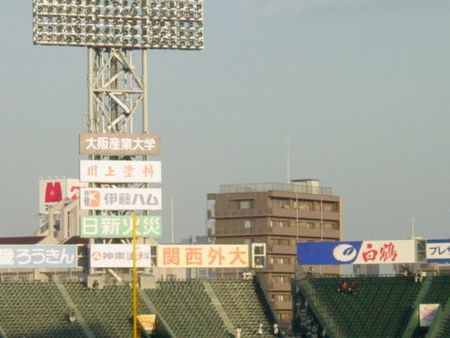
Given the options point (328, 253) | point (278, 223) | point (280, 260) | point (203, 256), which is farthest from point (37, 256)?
point (278, 223)

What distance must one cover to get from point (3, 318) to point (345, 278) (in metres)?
19.0

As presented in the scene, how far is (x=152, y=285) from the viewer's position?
72.8 metres

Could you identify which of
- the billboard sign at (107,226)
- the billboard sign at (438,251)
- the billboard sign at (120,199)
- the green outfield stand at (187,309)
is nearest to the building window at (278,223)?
the green outfield stand at (187,309)

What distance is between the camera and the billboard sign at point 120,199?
69.2 meters

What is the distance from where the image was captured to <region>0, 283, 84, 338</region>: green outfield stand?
6744cm

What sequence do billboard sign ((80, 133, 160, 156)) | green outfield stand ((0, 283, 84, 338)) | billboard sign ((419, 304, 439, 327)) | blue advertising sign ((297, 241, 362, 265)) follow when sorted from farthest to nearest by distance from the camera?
1. blue advertising sign ((297, 241, 362, 265))
2. billboard sign ((419, 304, 439, 327))
3. billboard sign ((80, 133, 160, 156))
4. green outfield stand ((0, 283, 84, 338))

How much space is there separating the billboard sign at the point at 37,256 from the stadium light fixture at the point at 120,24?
413 inches

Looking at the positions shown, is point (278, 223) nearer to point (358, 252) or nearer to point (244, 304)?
point (358, 252)

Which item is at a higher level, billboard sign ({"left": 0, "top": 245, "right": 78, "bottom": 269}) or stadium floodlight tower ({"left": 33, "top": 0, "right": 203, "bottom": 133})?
stadium floodlight tower ({"left": 33, "top": 0, "right": 203, "bottom": 133})

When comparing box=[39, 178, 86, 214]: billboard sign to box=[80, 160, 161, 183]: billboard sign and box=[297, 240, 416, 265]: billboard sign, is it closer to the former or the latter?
box=[297, 240, 416, 265]: billboard sign

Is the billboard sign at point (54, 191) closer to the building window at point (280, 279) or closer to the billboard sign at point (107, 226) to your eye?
the building window at point (280, 279)

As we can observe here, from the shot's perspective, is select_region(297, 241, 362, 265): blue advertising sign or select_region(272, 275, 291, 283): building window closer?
select_region(297, 241, 362, 265): blue advertising sign

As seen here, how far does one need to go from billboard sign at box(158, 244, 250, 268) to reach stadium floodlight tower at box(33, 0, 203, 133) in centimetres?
668

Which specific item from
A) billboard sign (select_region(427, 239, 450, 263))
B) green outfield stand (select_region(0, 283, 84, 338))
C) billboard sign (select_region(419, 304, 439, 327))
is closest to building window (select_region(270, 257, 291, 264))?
billboard sign (select_region(427, 239, 450, 263))
